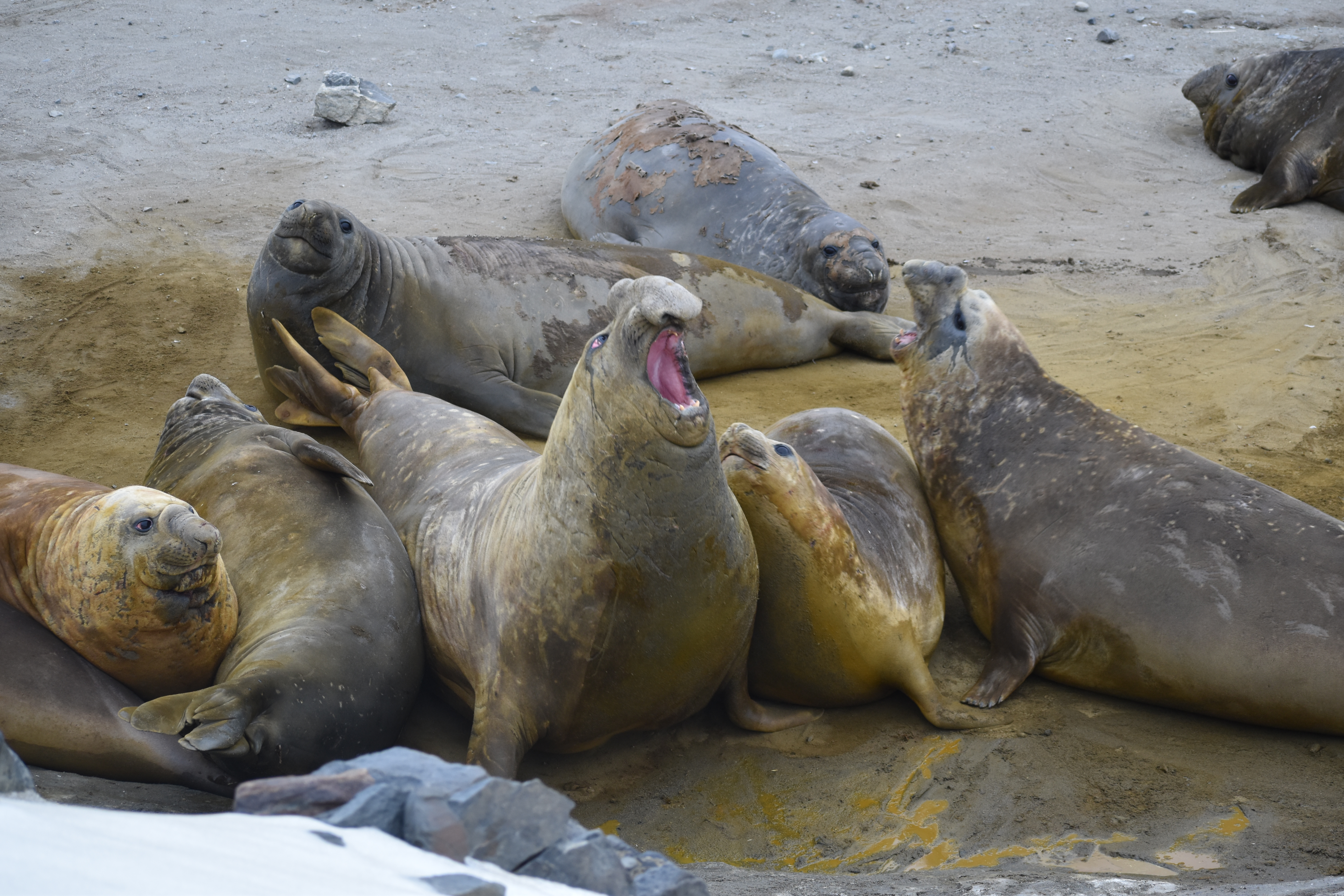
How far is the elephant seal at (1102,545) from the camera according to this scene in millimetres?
3248

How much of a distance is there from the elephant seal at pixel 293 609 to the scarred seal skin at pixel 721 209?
325 centimetres

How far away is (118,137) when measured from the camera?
866cm

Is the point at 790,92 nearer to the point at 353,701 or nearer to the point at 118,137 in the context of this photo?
the point at 118,137

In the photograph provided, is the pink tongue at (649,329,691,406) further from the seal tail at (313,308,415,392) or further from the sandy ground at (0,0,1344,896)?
the seal tail at (313,308,415,392)

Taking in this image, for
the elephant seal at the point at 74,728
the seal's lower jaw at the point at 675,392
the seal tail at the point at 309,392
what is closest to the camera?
the seal's lower jaw at the point at 675,392

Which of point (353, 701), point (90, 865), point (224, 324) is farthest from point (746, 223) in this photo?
point (90, 865)

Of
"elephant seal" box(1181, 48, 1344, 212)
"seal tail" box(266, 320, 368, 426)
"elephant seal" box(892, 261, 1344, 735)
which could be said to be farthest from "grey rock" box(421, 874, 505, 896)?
"elephant seal" box(1181, 48, 1344, 212)

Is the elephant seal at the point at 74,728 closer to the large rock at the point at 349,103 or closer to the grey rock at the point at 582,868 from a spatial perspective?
the grey rock at the point at 582,868

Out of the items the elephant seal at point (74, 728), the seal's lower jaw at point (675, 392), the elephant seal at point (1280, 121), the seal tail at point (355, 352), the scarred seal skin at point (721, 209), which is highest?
the elephant seal at point (1280, 121)

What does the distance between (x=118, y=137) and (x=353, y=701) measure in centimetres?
729

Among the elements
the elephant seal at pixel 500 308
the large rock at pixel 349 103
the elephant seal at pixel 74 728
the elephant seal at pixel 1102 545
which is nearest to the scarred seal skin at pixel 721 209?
the elephant seal at pixel 500 308

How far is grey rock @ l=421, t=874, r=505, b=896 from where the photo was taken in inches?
56.1

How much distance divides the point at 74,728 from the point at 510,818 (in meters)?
1.84

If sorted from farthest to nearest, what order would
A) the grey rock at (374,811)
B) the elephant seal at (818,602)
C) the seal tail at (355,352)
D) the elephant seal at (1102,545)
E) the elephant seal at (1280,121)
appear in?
the elephant seal at (1280,121) < the seal tail at (355,352) < the elephant seal at (818,602) < the elephant seal at (1102,545) < the grey rock at (374,811)
